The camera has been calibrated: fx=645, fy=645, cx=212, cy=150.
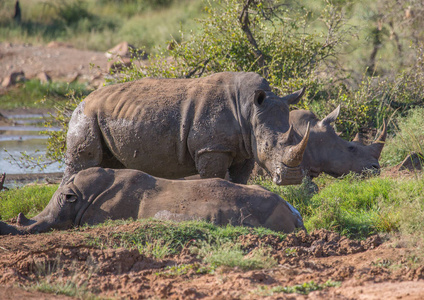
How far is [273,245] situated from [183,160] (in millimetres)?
2400

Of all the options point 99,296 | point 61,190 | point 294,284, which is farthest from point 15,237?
point 294,284

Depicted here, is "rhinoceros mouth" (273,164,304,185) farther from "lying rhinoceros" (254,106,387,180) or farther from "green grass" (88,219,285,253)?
"lying rhinoceros" (254,106,387,180)

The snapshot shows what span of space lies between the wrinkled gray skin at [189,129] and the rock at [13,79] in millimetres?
15897

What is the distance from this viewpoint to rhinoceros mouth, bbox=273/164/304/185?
292 inches

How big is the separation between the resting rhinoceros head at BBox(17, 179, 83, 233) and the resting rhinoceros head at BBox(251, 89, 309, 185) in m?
2.20

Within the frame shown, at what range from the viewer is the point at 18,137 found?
17.6m

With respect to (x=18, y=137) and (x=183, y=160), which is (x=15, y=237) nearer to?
(x=183, y=160)

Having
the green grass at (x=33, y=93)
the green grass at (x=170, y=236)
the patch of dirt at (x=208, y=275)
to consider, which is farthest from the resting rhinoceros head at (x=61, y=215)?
the green grass at (x=33, y=93)

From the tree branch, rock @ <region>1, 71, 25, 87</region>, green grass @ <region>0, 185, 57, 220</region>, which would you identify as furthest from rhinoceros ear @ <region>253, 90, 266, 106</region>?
rock @ <region>1, 71, 25, 87</region>

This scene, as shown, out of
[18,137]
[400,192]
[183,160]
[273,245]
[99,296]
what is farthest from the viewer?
[18,137]

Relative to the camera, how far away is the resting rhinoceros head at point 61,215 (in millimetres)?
6664

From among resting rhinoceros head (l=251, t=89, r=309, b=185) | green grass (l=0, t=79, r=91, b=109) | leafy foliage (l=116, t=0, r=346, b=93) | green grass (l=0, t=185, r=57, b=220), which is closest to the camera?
resting rhinoceros head (l=251, t=89, r=309, b=185)

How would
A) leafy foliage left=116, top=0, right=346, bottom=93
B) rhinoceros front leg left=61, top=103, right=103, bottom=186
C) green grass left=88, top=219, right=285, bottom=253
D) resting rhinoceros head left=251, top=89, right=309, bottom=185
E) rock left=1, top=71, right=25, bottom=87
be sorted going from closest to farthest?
1. green grass left=88, top=219, right=285, bottom=253
2. resting rhinoceros head left=251, top=89, right=309, bottom=185
3. rhinoceros front leg left=61, top=103, right=103, bottom=186
4. leafy foliage left=116, top=0, right=346, bottom=93
5. rock left=1, top=71, right=25, bottom=87

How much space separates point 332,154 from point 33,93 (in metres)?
15.6
